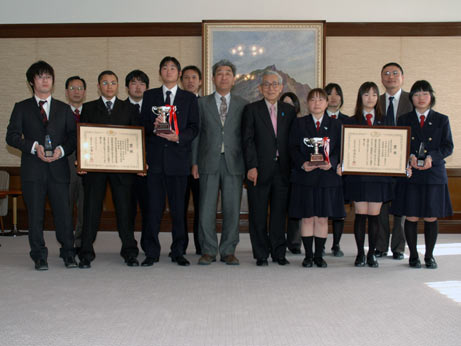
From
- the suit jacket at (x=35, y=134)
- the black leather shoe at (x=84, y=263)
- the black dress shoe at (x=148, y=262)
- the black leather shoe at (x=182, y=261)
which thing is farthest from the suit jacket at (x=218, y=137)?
the black leather shoe at (x=84, y=263)

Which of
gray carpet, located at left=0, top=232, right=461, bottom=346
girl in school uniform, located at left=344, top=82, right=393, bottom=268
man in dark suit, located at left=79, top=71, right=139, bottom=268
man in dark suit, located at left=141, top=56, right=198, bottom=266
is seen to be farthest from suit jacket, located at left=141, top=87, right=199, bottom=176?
girl in school uniform, located at left=344, top=82, right=393, bottom=268

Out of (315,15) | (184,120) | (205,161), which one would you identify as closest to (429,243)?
(205,161)

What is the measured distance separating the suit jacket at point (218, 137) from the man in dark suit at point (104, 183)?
646mm

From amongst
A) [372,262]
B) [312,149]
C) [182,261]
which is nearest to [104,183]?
[182,261]

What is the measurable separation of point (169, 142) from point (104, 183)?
0.70 meters

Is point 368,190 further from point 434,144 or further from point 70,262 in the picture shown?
point 70,262

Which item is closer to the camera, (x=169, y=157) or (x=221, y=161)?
(x=169, y=157)

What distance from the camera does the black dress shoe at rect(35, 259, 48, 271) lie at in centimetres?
416

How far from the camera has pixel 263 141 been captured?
4.35 metres

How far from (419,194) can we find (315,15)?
3.77m

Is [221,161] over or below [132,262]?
over

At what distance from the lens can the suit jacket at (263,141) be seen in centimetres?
434

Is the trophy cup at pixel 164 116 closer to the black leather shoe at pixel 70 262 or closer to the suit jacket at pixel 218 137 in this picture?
the suit jacket at pixel 218 137

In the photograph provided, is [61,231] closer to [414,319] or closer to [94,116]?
[94,116]
